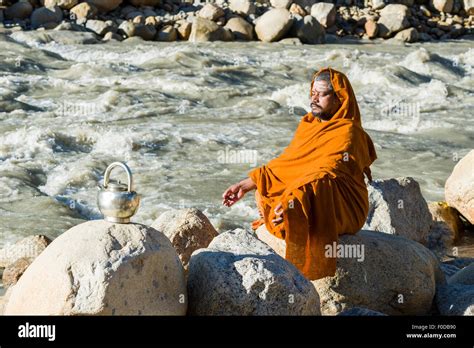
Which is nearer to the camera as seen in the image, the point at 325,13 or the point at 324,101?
the point at 324,101

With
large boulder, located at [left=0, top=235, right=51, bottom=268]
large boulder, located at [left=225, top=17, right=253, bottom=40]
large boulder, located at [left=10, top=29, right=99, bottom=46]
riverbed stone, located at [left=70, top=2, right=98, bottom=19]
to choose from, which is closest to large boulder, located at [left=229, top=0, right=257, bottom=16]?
large boulder, located at [left=225, top=17, right=253, bottom=40]

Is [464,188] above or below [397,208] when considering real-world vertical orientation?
below

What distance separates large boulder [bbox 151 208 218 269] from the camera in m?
5.43

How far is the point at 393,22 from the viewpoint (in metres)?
22.1

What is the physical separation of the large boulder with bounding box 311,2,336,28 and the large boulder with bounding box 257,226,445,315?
57.0 ft

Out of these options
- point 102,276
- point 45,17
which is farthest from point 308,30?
point 102,276

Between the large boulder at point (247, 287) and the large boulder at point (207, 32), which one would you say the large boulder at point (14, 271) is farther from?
the large boulder at point (207, 32)

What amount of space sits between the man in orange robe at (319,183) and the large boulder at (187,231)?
258mm

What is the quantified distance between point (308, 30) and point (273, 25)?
2.53 ft

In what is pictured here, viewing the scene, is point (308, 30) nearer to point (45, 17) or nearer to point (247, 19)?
point (247, 19)

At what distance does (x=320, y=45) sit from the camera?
2041cm

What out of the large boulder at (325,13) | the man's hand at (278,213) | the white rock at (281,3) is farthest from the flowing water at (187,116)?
the man's hand at (278,213)
